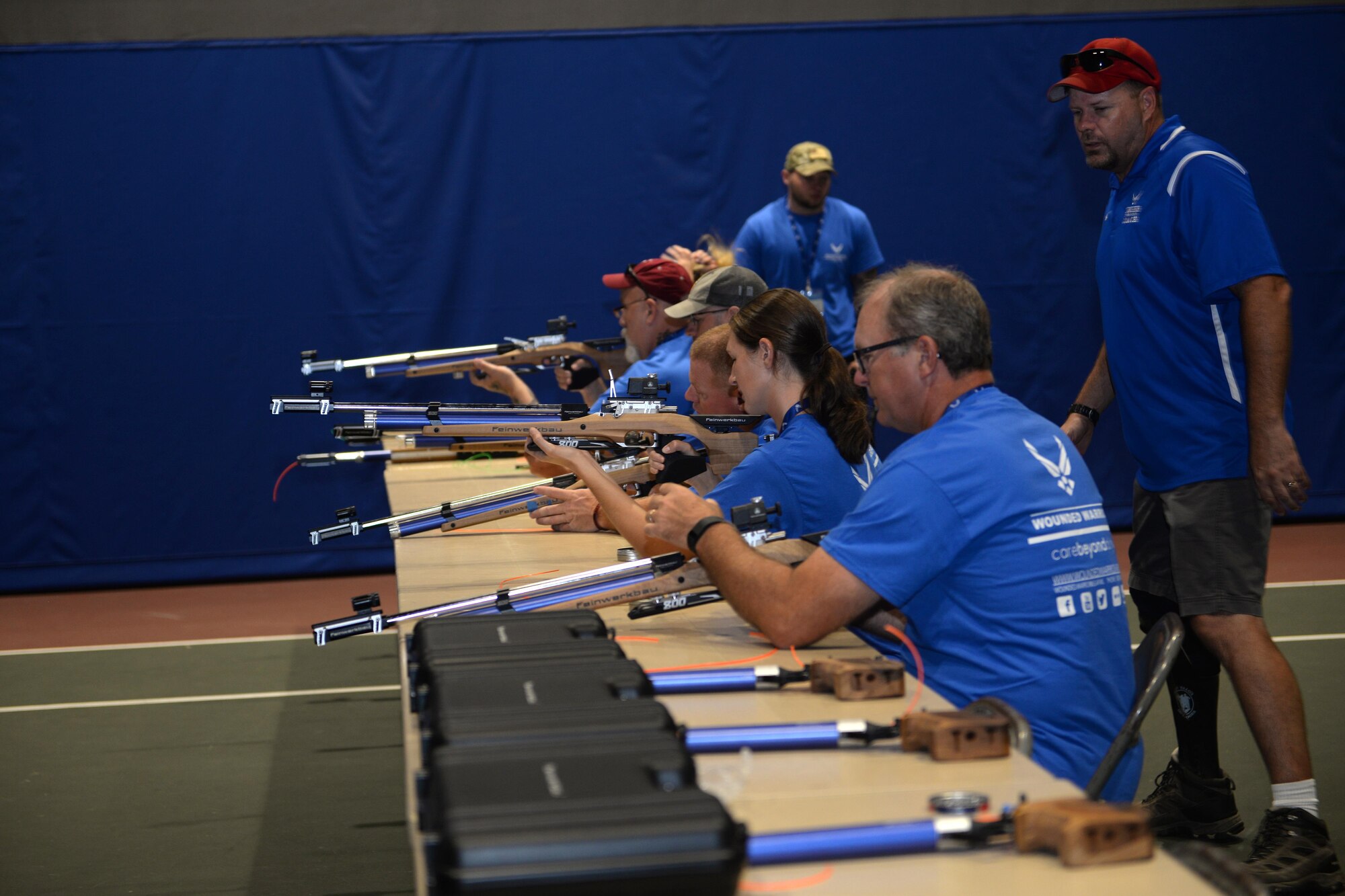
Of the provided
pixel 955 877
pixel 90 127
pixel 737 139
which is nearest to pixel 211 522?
pixel 90 127

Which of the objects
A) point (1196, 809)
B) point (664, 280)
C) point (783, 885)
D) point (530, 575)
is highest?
point (664, 280)

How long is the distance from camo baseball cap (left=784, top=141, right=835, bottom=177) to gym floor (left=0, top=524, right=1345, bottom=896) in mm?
2683

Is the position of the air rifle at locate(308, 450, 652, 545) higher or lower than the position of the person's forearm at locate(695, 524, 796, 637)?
higher

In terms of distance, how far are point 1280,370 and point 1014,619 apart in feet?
4.60

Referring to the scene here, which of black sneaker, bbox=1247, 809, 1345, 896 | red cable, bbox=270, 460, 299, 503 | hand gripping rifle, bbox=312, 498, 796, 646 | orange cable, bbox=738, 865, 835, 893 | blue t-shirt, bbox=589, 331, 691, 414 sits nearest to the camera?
orange cable, bbox=738, 865, 835, 893

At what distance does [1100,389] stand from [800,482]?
1.22 meters

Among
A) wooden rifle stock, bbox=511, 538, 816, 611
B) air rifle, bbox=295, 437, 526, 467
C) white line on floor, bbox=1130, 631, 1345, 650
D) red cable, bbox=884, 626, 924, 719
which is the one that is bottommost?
white line on floor, bbox=1130, 631, 1345, 650

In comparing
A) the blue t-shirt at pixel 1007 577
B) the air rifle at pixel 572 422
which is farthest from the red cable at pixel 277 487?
the blue t-shirt at pixel 1007 577

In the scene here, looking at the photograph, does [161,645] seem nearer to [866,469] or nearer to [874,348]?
[866,469]

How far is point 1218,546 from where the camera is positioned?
323 centimetres

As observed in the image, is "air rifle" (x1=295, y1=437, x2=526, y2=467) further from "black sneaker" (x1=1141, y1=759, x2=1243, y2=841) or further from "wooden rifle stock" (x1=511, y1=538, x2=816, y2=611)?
"black sneaker" (x1=1141, y1=759, x2=1243, y2=841)

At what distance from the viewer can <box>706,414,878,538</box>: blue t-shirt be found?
302cm

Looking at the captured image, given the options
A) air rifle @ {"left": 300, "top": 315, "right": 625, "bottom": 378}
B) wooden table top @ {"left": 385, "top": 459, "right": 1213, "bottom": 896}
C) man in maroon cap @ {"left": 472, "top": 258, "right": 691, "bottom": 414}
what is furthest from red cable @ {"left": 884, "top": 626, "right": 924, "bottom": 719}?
air rifle @ {"left": 300, "top": 315, "right": 625, "bottom": 378}

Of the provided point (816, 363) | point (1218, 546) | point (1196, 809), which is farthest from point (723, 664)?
point (1196, 809)
